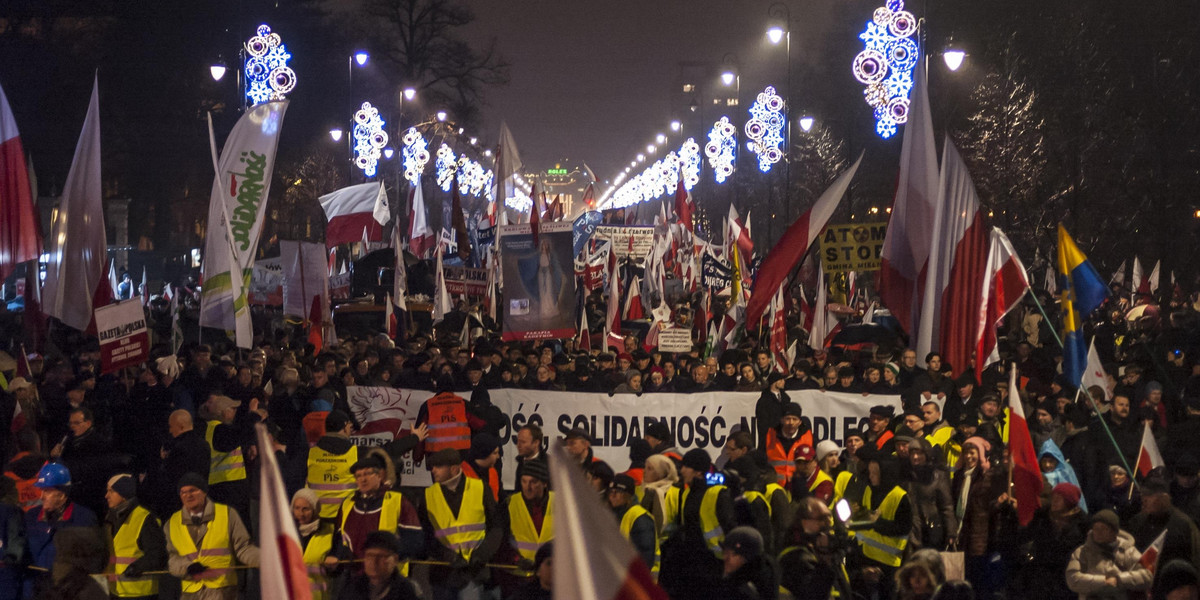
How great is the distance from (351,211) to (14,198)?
15.0 metres

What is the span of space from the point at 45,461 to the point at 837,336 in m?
12.2

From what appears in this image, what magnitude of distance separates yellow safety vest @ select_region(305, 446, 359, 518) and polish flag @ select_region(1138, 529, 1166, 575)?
5.31 m

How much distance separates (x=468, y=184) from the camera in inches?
2378

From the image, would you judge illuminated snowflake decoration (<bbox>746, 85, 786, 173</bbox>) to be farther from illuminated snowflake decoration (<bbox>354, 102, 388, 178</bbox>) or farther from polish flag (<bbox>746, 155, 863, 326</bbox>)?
polish flag (<bbox>746, 155, 863, 326</bbox>)

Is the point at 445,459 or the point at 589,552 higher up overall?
the point at 589,552

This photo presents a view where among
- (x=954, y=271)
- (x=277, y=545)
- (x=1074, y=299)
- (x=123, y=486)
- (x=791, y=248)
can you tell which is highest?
(x=791, y=248)

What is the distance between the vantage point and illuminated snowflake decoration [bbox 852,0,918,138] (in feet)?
104

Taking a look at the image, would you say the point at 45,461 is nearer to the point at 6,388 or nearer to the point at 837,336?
the point at 6,388

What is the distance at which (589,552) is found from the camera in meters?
3.61

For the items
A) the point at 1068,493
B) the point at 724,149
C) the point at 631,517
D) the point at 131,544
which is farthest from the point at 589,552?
the point at 724,149

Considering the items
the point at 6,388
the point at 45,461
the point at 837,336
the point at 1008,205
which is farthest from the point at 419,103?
the point at 45,461

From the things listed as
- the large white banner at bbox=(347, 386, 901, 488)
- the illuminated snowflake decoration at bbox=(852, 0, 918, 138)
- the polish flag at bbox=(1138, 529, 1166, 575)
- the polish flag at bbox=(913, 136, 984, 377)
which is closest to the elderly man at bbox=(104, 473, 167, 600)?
the large white banner at bbox=(347, 386, 901, 488)

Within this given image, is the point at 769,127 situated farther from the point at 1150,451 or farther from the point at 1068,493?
the point at 1068,493

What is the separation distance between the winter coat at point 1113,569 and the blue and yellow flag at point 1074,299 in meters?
4.22
